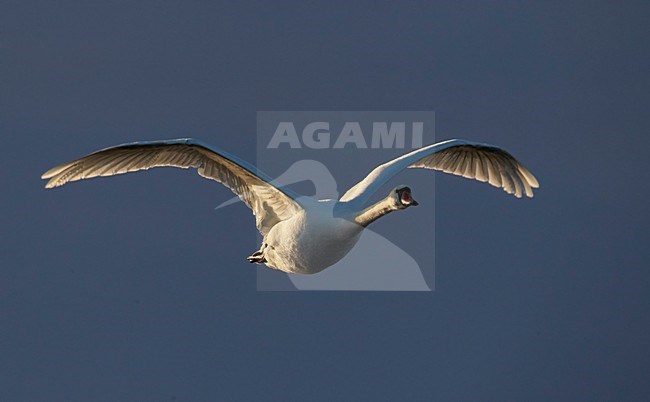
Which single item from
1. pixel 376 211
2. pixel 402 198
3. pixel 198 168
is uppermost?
pixel 198 168

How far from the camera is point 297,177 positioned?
79.6 ft

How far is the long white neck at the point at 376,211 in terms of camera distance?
19.1 m

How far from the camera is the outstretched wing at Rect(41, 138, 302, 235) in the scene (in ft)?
65.3

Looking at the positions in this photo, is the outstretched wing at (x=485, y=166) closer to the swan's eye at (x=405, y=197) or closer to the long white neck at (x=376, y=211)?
the long white neck at (x=376, y=211)

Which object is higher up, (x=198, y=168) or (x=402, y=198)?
(x=198, y=168)

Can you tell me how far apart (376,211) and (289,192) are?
68.2 inches

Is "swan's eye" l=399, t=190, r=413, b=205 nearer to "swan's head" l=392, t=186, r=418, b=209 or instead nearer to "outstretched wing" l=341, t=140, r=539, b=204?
"swan's head" l=392, t=186, r=418, b=209

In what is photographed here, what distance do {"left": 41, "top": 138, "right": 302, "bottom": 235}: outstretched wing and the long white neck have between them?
4.09 ft

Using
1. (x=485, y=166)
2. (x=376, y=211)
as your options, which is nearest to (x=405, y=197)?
(x=376, y=211)

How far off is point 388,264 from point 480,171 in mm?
6188

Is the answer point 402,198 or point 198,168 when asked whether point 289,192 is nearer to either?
point 198,168

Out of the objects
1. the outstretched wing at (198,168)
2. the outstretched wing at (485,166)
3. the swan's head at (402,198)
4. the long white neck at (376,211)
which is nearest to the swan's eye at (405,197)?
the swan's head at (402,198)

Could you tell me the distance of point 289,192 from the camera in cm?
2038

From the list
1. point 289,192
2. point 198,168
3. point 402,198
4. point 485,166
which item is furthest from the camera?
point 485,166
